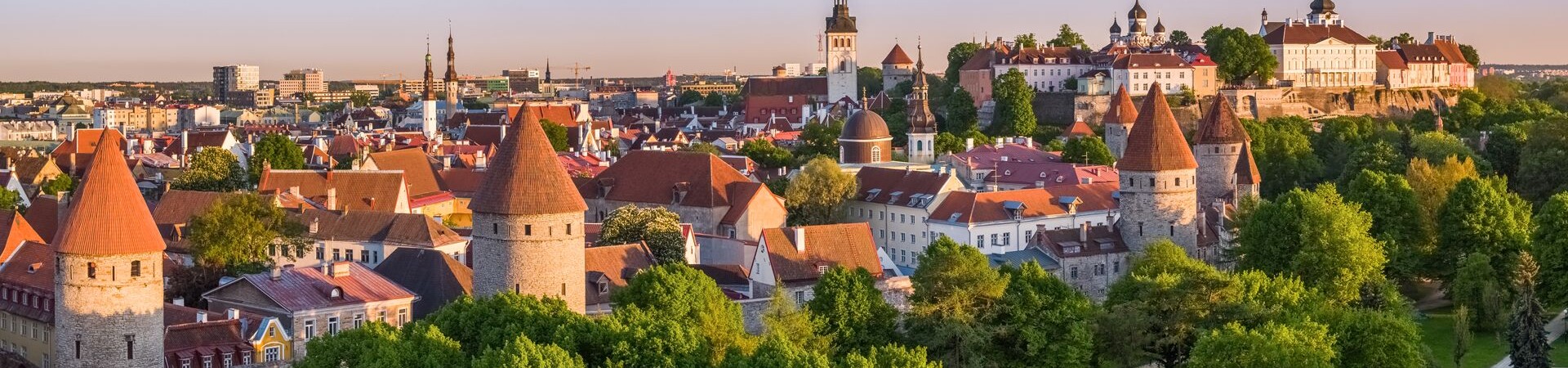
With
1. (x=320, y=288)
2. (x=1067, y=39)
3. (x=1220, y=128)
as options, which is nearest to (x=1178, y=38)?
(x=1067, y=39)

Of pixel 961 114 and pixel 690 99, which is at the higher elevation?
pixel 690 99

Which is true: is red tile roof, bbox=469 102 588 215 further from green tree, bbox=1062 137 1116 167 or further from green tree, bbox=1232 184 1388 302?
green tree, bbox=1062 137 1116 167

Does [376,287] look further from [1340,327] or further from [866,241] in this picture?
[1340,327]

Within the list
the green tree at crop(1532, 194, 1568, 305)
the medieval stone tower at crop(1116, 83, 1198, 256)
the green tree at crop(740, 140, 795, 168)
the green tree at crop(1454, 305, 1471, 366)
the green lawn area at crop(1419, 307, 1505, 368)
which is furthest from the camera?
the green tree at crop(740, 140, 795, 168)

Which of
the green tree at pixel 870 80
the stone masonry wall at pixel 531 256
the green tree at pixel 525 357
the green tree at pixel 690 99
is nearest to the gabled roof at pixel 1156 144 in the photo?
the stone masonry wall at pixel 531 256

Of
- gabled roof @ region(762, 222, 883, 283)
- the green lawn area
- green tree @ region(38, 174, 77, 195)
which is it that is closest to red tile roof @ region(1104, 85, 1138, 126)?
the green lawn area

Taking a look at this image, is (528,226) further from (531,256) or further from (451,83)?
(451,83)

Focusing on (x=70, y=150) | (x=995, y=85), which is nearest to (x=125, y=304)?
(x=70, y=150)
